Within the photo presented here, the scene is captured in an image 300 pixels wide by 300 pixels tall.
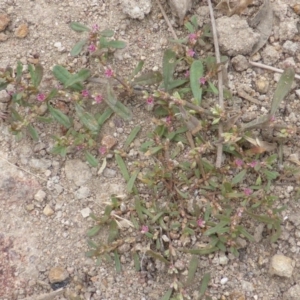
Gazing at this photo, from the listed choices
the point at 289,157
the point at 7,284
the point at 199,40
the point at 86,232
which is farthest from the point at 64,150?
the point at 289,157

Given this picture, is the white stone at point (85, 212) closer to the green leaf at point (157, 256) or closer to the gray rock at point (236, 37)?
the green leaf at point (157, 256)

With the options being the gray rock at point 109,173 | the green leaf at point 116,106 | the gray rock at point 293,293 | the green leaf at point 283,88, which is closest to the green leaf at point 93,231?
the gray rock at point 109,173

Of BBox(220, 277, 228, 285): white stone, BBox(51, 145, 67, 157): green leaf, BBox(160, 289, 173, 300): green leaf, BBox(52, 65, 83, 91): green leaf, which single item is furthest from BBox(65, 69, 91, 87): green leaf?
BBox(220, 277, 228, 285): white stone

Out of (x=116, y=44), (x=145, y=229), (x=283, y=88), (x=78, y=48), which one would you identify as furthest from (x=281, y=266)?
(x=78, y=48)

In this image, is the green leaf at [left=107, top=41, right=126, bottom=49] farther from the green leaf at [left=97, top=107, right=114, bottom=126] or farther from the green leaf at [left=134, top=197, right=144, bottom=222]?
the green leaf at [left=134, top=197, right=144, bottom=222]

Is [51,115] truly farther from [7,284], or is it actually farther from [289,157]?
[289,157]

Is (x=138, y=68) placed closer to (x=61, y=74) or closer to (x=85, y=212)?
(x=61, y=74)
